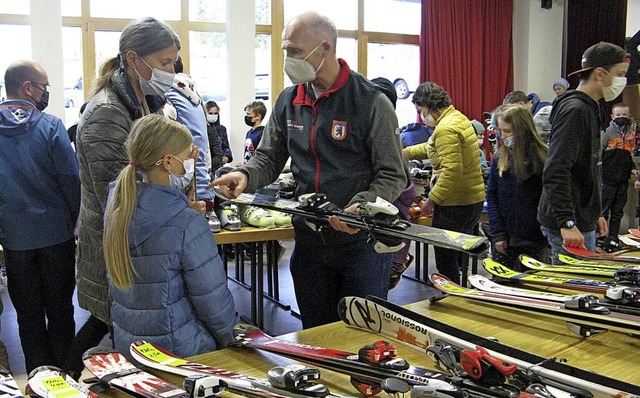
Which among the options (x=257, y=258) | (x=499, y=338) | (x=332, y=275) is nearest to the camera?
(x=499, y=338)

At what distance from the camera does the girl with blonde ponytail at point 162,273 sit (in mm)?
1752

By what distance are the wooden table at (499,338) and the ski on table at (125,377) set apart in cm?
7

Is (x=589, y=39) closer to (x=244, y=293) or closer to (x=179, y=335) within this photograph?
(x=244, y=293)

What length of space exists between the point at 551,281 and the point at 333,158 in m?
0.84

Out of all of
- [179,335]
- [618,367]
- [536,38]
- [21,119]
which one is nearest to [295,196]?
[179,335]

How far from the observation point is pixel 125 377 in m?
1.40

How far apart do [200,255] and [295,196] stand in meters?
0.58

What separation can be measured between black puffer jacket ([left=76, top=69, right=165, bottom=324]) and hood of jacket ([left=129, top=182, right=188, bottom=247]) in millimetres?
281

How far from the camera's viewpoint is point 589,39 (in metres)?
9.66

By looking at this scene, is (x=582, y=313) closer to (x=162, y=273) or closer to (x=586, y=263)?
(x=586, y=263)

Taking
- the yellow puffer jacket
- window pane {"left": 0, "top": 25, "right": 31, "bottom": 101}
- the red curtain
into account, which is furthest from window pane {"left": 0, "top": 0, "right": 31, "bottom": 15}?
the red curtain

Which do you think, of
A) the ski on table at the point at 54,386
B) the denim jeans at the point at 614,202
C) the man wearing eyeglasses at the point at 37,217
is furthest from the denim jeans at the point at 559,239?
the denim jeans at the point at 614,202

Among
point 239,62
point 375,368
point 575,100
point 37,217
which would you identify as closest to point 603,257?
point 575,100

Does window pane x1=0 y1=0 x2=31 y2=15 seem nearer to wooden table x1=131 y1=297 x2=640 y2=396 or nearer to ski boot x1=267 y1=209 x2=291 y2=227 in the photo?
ski boot x1=267 y1=209 x2=291 y2=227
